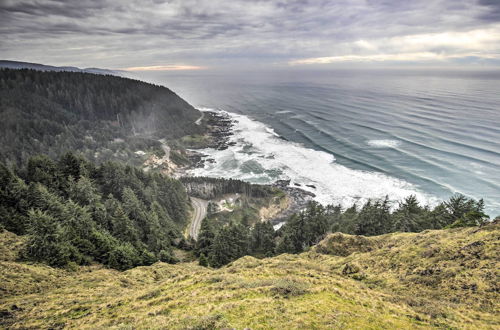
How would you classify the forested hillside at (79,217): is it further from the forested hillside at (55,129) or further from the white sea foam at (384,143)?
the white sea foam at (384,143)

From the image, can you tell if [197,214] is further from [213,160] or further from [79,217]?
[79,217]

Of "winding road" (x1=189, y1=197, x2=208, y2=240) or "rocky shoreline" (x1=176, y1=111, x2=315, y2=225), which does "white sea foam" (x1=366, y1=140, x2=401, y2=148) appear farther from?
"winding road" (x1=189, y1=197, x2=208, y2=240)

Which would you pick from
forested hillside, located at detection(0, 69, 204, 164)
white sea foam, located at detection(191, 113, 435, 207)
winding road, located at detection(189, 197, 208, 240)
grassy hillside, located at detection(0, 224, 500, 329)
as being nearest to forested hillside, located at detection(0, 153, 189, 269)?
grassy hillside, located at detection(0, 224, 500, 329)

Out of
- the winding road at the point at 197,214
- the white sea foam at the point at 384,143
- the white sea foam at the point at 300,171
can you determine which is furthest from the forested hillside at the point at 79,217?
the white sea foam at the point at 384,143

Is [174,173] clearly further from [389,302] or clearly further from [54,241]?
[389,302]

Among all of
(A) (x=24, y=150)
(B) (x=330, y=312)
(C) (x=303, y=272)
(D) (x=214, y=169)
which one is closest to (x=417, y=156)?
(D) (x=214, y=169)

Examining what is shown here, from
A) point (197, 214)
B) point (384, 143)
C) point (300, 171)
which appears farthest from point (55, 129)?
point (384, 143)
